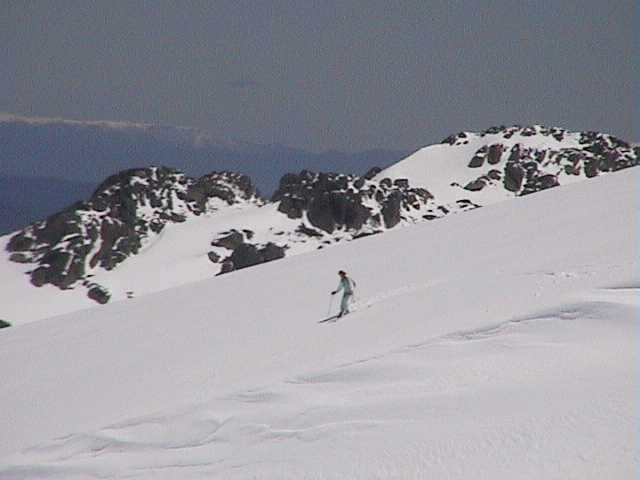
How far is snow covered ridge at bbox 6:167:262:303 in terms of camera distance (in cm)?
11450

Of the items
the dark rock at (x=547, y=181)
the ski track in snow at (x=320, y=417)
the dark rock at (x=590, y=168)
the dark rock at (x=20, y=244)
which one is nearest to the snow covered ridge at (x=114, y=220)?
the dark rock at (x=20, y=244)

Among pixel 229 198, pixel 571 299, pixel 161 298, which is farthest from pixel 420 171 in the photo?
pixel 571 299

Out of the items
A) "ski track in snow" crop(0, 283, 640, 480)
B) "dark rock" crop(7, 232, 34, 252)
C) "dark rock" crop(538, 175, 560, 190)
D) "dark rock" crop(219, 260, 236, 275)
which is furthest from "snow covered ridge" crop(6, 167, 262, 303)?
"ski track in snow" crop(0, 283, 640, 480)

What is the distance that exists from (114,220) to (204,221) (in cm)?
2059

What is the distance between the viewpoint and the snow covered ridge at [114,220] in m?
114

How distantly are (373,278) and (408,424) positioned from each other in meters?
12.8

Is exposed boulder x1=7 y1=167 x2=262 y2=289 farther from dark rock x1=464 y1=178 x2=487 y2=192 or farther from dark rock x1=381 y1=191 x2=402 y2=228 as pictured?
dark rock x1=464 y1=178 x2=487 y2=192

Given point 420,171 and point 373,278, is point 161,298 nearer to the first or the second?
point 373,278

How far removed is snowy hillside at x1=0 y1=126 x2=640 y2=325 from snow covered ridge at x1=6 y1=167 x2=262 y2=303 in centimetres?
24

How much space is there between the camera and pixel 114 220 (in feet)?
426

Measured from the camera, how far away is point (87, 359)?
650 inches

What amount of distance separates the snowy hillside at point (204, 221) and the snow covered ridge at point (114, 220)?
9.6 inches

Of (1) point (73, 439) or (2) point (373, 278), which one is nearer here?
(1) point (73, 439)

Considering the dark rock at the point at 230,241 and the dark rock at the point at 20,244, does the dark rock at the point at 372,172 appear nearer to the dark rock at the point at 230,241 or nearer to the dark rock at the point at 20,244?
the dark rock at the point at 230,241
